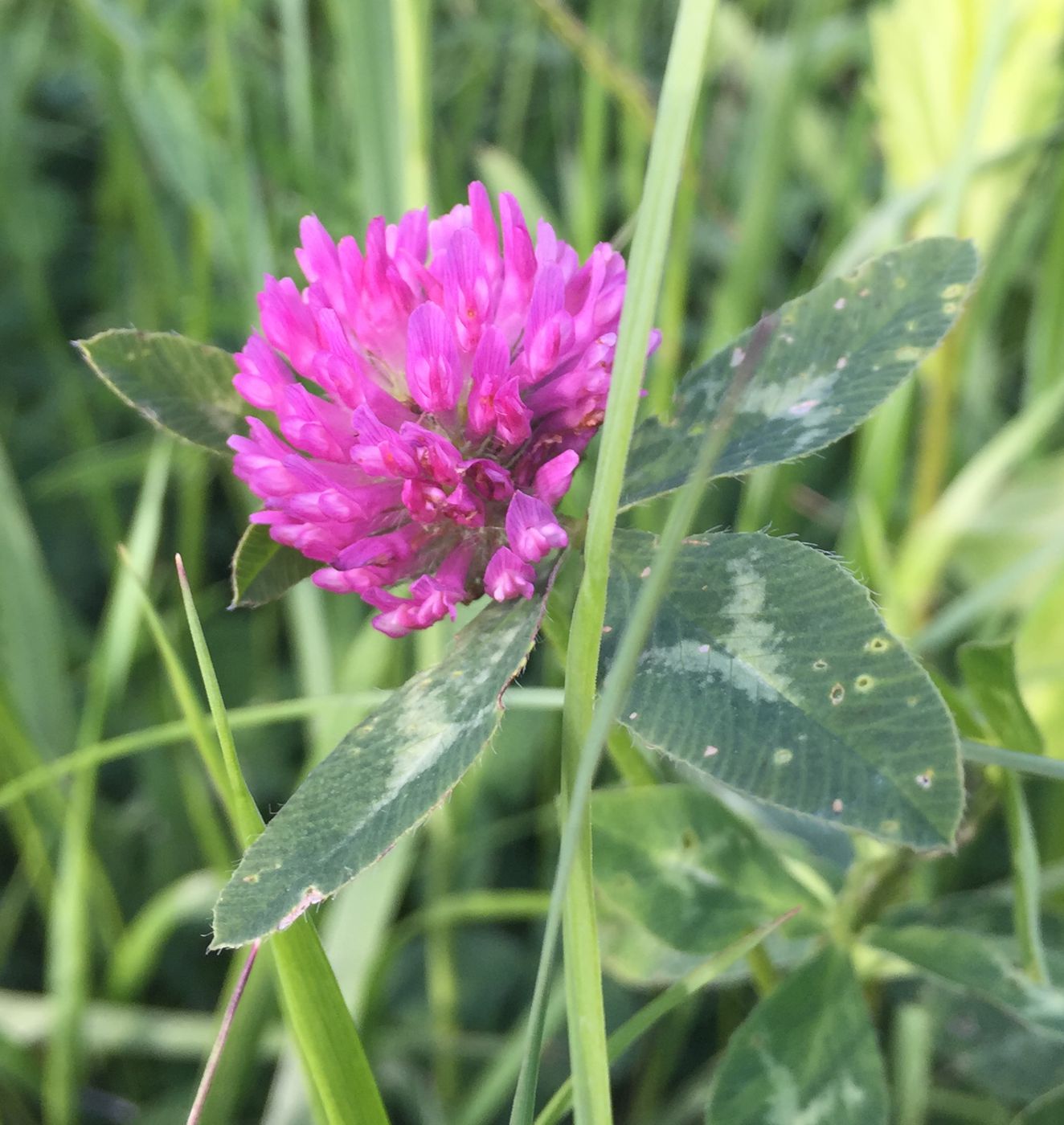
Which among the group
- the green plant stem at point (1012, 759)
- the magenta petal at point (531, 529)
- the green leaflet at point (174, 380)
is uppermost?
the green leaflet at point (174, 380)

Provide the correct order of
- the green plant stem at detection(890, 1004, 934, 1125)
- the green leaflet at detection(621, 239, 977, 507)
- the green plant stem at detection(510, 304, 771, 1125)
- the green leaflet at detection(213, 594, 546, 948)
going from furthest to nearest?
the green plant stem at detection(890, 1004, 934, 1125) < the green leaflet at detection(621, 239, 977, 507) < the green leaflet at detection(213, 594, 546, 948) < the green plant stem at detection(510, 304, 771, 1125)

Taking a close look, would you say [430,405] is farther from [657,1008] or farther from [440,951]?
[440,951]

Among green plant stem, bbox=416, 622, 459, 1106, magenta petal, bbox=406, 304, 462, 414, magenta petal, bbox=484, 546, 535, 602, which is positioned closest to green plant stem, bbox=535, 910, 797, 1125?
magenta petal, bbox=484, 546, 535, 602

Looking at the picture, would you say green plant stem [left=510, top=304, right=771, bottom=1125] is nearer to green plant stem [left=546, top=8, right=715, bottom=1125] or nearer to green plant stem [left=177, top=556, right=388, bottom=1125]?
green plant stem [left=546, top=8, right=715, bottom=1125]

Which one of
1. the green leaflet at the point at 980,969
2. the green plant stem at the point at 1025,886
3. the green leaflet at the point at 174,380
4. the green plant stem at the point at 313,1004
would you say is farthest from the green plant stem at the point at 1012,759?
the green leaflet at the point at 174,380

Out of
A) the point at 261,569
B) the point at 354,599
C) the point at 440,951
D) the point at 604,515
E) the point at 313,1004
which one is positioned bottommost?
the point at 440,951

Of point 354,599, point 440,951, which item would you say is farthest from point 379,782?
point 354,599

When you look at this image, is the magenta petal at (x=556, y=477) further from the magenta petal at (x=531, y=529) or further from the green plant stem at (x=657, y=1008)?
the green plant stem at (x=657, y=1008)
